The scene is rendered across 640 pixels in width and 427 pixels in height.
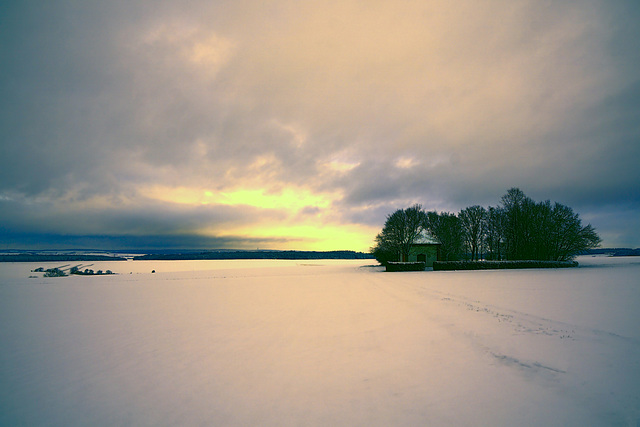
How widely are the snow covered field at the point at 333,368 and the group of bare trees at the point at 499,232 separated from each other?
36646mm

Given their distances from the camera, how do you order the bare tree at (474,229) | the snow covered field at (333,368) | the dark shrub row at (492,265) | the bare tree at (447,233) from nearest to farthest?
the snow covered field at (333,368), the dark shrub row at (492,265), the bare tree at (447,233), the bare tree at (474,229)

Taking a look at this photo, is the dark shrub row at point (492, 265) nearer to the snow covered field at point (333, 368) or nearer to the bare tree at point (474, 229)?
the bare tree at point (474, 229)

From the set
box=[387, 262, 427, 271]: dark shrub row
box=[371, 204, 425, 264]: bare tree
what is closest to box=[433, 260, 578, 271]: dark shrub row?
box=[387, 262, 427, 271]: dark shrub row

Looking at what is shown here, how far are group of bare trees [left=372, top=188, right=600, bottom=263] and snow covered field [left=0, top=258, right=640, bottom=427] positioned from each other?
3665cm

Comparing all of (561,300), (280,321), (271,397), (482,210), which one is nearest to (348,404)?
(271,397)

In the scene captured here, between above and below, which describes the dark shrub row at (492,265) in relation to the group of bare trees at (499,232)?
below

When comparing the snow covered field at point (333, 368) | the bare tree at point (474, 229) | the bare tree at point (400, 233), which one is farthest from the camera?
the bare tree at point (474, 229)

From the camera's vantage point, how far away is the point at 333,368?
21.9 feet

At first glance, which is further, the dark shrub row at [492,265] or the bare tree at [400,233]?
the bare tree at [400,233]

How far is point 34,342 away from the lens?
9430 millimetres

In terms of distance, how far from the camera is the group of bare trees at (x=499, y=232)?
44344mm

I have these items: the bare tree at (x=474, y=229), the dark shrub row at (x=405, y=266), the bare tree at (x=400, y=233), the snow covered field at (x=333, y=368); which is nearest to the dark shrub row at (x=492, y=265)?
the dark shrub row at (x=405, y=266)

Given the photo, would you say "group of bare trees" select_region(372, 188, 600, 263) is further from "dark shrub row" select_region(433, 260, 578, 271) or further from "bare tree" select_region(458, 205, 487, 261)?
"dark shrub row" select_region(433, 260, 578, 271)

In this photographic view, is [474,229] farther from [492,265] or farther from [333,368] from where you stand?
[333,368]
